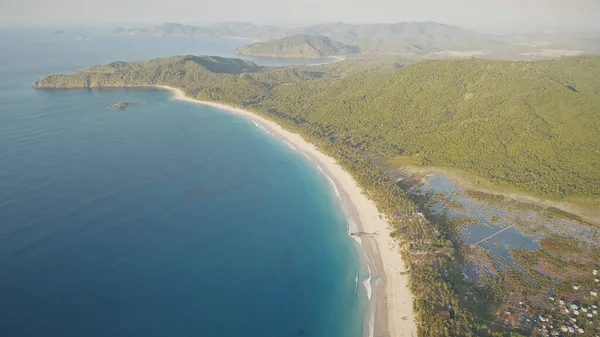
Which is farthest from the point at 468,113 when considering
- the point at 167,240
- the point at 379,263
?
the point at 167,240

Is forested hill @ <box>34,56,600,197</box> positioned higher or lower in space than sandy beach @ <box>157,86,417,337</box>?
higher

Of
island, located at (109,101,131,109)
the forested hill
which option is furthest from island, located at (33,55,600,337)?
island, located at (109,101,131,109)

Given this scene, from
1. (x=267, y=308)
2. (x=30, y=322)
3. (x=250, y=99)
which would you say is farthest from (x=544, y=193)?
(x=250, y=99)

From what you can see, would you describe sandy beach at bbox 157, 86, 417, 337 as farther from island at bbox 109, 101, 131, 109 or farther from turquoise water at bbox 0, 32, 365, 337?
island at bbox 109, 101, 131, 109

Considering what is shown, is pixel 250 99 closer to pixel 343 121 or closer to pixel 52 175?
pixel 343 121

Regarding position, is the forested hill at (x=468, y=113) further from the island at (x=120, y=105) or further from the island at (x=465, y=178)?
the island at (x=120, y=105)

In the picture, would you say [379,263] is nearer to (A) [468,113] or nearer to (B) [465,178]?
(B) [465,178]

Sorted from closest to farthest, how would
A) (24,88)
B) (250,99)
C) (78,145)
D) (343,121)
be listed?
1. (78,145)
2. (343,121)
3. (250,99)
4. (24,88)
